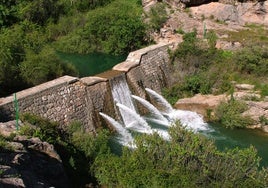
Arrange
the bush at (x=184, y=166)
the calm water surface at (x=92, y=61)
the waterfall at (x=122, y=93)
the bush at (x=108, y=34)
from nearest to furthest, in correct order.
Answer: the bush at (x=184, y=166)
the waterfall at (x=122, y=93)
the calm water surface at (x=92, y=61)
the bush at (x=108, y=34)

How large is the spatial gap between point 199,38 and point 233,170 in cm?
1266

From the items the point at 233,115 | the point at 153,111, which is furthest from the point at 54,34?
the point at 233,115

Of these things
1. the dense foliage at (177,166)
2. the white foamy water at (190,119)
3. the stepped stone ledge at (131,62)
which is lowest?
the white foamy water at (190,119)

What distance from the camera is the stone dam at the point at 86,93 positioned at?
1379 centimetres

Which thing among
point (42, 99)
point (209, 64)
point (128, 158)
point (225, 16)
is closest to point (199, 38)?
point (209, 64)

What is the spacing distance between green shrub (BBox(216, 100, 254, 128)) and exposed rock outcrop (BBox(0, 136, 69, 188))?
8.58 meters

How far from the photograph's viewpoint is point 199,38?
73.0 ft

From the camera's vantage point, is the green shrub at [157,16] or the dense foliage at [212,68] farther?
the green shrub at [157,16]

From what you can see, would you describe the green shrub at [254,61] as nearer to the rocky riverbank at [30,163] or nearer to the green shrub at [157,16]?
the green shrub at [157,16]

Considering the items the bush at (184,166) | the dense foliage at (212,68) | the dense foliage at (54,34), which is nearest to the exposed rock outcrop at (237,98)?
the dense foliage at (212,68)

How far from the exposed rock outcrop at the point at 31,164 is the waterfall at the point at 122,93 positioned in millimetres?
6182

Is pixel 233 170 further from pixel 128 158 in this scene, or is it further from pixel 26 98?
pixel 26 98

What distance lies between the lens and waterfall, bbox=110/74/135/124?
55.4 ft

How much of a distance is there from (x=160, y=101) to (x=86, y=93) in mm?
4362
